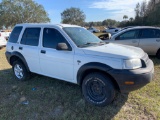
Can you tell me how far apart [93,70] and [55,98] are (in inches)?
50.2

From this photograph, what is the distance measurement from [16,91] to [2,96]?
393 mm

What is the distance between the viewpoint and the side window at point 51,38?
4391 millimetres

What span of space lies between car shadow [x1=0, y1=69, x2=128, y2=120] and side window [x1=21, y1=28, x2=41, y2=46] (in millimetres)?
1285

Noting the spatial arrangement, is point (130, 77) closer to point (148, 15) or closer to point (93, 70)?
point (93, 70)

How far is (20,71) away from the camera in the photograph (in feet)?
18.5

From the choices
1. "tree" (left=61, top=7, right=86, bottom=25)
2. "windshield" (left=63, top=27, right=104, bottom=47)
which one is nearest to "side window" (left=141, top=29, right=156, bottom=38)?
"windshield" (left=63, top=27, right=104, bottom=47)

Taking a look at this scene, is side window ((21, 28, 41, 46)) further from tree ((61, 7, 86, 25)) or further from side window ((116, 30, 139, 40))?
tree ((61, 7, 86, 25))

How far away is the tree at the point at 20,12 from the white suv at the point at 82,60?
40.1 metres

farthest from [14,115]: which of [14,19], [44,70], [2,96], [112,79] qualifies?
[14,19]

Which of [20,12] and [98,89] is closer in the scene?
[98,89]

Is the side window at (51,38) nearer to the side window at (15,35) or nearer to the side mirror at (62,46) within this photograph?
the side mirror at (62,46)

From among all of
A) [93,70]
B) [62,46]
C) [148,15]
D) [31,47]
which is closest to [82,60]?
[93,70]

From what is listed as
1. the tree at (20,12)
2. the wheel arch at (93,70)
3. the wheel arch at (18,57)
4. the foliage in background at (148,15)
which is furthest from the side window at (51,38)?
the tree at (20,12)

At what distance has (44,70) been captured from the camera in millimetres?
4801
